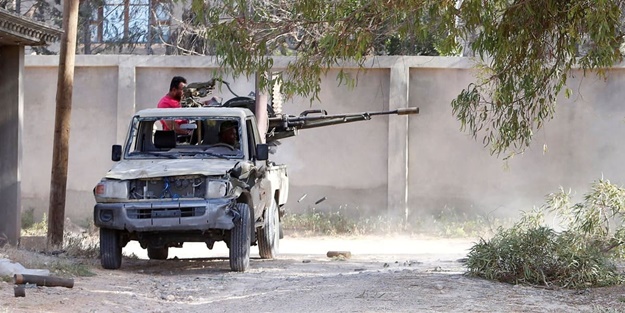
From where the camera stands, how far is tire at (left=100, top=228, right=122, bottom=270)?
39.1 ft

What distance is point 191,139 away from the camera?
13.3 metres

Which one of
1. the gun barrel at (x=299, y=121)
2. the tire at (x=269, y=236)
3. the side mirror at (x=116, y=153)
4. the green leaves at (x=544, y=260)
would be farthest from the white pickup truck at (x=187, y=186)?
the green leaves at (x=544, y=260)

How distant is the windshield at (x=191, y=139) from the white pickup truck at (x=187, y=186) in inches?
0.5

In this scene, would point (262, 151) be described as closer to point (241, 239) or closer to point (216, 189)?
point (216, 189)

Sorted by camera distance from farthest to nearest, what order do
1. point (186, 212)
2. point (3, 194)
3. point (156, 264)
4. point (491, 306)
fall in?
point (3, 194) < point (156, 264) < point (186, 212) < point (491, 306)

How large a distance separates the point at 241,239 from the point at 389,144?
22.0 feet

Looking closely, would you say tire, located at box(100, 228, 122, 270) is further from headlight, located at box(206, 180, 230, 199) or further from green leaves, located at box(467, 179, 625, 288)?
green leaves, located at box(467, 179, 625, 288)

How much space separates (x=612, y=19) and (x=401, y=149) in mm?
9038

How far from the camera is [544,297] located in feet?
31.3

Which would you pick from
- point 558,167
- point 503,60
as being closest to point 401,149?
point 558,167

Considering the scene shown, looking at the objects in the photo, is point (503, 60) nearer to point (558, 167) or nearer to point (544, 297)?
point (544, 297)

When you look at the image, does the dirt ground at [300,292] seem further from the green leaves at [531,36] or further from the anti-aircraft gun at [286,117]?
the anti-aircraft gun at [286,117]

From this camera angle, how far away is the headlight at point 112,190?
11633 mm

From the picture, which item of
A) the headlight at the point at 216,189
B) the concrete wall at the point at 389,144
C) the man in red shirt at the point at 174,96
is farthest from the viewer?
the concrete wall at the point at 389,144
